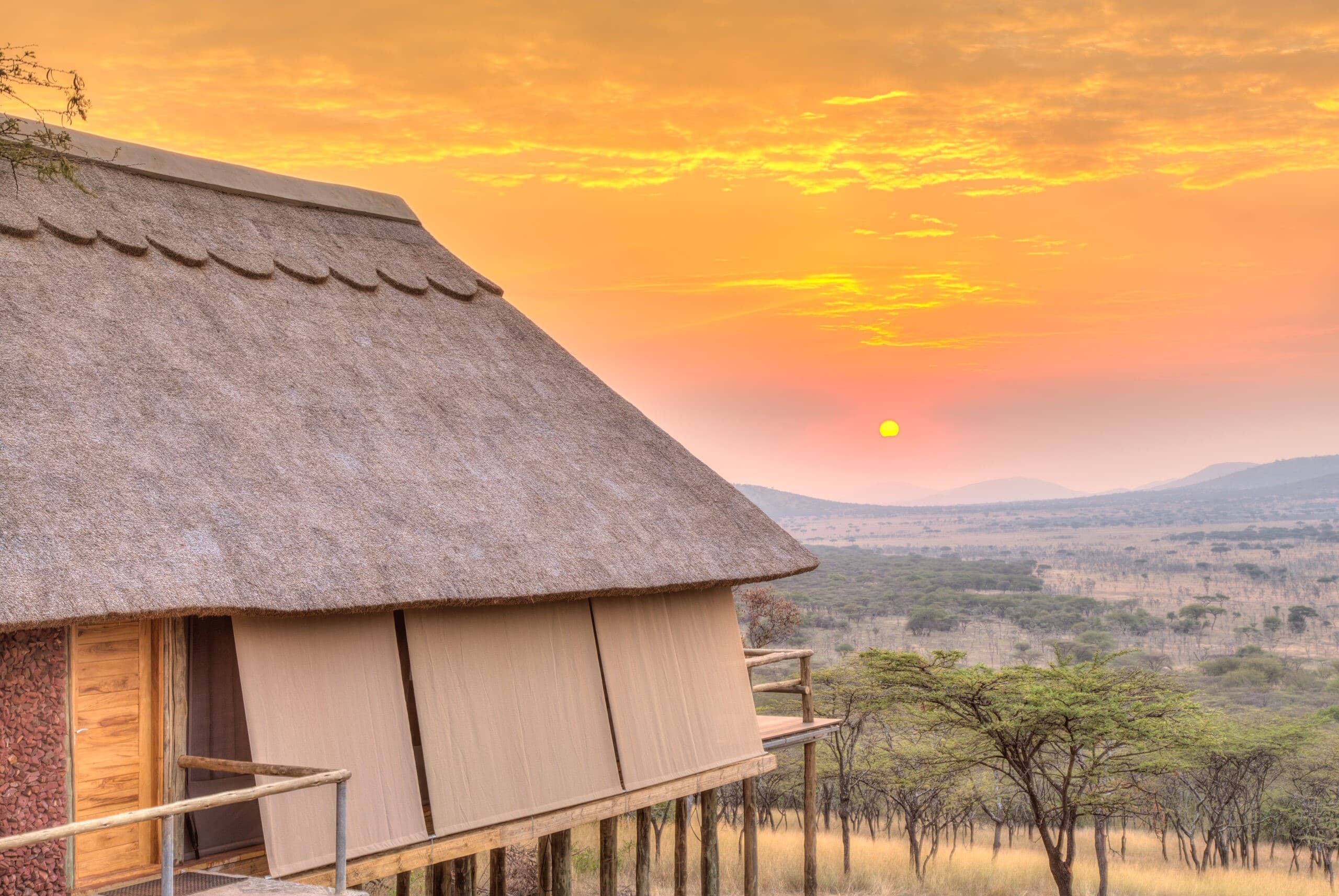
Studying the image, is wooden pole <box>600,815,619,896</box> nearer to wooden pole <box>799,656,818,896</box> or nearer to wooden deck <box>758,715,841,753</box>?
wooden deck <box>758,715,841,753</box>

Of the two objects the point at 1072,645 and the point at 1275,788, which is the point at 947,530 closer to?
the point at 1072,645

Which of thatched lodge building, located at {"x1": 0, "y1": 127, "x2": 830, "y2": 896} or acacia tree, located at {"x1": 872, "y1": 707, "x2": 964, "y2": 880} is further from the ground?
thatched lodge building, located at {"x1": 0, "y1": 127, "x2": 830, "y2": 896}

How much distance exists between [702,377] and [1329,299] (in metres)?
20.4

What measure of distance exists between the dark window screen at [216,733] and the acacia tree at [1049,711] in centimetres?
1203

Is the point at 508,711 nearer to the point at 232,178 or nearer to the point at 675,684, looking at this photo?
the point at 675,684

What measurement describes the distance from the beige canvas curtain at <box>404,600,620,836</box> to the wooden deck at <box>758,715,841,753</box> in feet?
8.50

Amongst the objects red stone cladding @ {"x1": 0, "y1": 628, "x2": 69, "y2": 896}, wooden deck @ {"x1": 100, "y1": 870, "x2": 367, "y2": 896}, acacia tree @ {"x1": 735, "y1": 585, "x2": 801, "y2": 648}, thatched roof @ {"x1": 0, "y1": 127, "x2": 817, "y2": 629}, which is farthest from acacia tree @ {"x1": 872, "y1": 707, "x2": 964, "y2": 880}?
red stone cladding @ {"x1": 0, "y1": 628, "x2": 69, "y2": 896}

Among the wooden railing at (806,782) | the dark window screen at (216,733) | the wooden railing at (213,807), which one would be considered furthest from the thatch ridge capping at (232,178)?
the wooden railing at (806,782)

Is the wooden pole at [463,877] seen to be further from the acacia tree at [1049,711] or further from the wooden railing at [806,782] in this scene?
the acacia tree at [1049,711]

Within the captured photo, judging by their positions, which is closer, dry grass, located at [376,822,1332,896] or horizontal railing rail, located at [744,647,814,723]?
horizontal railing rail, located at [744,647,814,723]

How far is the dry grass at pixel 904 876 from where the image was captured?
19938 mm

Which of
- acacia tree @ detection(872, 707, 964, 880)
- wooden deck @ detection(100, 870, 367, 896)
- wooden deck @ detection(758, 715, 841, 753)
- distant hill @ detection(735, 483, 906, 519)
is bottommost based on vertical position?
acacia tree @ detection(872, 707, 964, 880)

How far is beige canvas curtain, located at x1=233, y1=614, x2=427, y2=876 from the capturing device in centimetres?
735

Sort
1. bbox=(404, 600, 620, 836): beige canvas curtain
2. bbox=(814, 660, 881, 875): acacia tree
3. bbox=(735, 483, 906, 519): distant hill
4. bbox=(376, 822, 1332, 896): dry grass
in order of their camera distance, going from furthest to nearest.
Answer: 1. bbox=(735, 483, 906, 519): distant hill
2. bbox=(814, 660, 881, 875): acacia tree
3. bbox=(376, 822, 1332, 896): dry grass
4. bbox=(404, 600, 620, 836): beige canvas curtain
